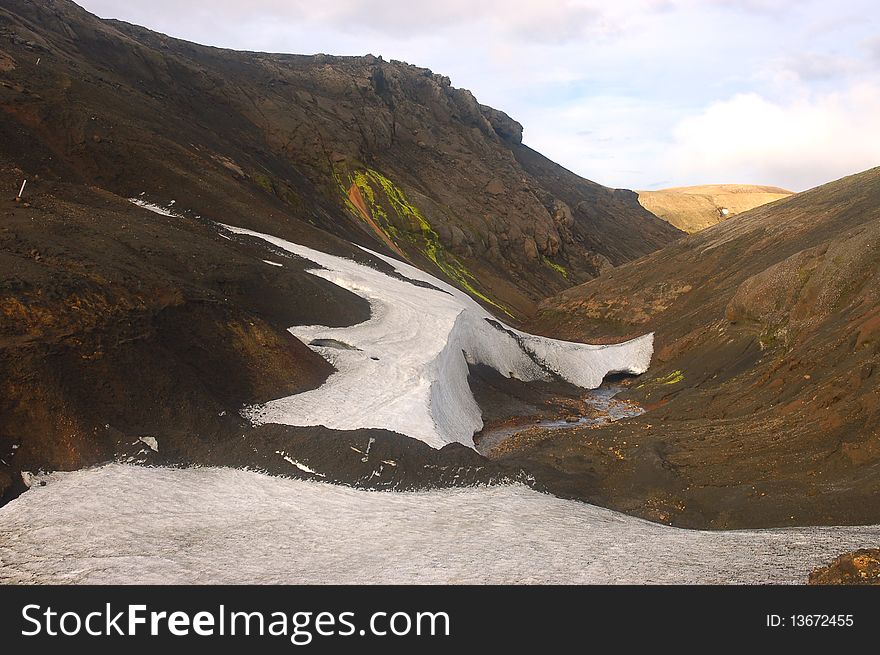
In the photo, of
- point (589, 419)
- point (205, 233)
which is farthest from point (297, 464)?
point (205, 233)

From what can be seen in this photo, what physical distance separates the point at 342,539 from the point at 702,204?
155m

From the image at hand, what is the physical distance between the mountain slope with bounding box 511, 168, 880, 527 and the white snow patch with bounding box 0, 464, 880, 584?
201cm

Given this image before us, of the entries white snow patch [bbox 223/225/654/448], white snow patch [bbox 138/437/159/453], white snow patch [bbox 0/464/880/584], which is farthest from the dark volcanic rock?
white snow patch [bbox 138/437/159/453]

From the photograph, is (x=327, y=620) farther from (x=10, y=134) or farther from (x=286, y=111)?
(x=286, y=111)

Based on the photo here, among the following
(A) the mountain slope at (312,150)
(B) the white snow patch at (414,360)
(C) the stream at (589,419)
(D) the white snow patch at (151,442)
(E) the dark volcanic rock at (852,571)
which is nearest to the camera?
(E) the dark volcanic rock at (852,571)

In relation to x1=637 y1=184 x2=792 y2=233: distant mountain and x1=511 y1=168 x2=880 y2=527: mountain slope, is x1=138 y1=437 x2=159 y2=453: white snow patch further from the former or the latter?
x1=637 y1=184 x2=792 y2=233: distant mountain

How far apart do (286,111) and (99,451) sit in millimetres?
63418

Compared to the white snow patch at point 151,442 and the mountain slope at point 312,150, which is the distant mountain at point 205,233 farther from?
the mountain slope at point 312,150

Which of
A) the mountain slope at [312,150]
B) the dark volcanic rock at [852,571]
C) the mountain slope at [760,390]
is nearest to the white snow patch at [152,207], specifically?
the mountain slope at [312,150]

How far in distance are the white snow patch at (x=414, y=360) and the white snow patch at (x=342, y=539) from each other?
15.6 ft

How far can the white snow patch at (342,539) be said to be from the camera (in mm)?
10031

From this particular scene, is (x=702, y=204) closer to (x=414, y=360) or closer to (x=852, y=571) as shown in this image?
(x=414, y=360)

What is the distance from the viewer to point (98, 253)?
70.0 ft

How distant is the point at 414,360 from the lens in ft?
86.9
